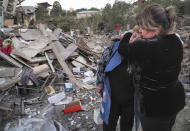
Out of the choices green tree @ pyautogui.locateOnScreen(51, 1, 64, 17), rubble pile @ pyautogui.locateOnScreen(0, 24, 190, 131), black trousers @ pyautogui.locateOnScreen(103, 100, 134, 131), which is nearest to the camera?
black trousers @ pyautogui.locateOnScreen(103, 100, 134, 131)

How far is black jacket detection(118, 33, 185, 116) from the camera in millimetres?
1264

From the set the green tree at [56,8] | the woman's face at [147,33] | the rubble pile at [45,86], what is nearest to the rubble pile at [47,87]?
the rubble pile at [45,86]

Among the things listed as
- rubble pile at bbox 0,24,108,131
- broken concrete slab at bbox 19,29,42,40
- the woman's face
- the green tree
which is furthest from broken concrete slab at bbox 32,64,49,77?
the green tree

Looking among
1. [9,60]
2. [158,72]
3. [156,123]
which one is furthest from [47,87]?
[158,72]

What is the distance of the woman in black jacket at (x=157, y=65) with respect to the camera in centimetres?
126

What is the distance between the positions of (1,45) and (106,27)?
15073mm

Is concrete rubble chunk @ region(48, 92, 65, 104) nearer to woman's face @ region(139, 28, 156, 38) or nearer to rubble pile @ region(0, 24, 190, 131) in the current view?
rubble pile @ region(0, 24, 190, 131)

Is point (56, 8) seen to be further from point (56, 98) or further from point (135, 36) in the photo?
point (135, 36)

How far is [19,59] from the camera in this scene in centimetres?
471

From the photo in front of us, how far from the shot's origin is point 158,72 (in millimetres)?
1293

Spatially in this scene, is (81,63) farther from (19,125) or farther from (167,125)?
(167,125)

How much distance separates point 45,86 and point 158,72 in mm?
3770

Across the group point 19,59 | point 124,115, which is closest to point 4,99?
point 19,59

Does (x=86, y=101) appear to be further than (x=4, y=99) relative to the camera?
Yes
